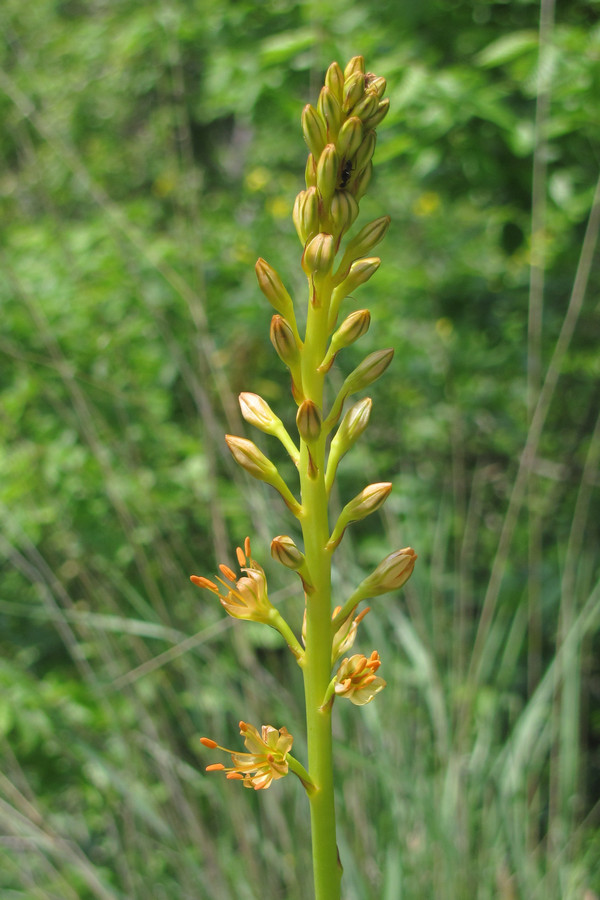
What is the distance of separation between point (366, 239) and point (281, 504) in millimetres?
1819

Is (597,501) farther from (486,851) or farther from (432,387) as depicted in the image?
(486,851)

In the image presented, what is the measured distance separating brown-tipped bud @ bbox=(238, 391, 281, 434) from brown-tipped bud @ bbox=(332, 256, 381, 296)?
0.47ft

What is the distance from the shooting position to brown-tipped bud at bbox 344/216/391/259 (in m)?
0.86

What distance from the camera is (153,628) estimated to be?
5.99 feet

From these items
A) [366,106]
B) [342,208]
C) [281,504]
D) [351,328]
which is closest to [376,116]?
[366,106]

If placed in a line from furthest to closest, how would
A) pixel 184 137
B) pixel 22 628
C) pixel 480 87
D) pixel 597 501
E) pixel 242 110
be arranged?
pixel 597 501, pixel 22 628, pixel 242 110, pixel 480 87, pixel 184 137

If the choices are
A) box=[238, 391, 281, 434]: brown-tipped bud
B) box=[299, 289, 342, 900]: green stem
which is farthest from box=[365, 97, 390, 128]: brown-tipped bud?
box=[238, 391, 281, 434]: brown-tipped bud

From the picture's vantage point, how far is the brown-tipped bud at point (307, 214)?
80cm

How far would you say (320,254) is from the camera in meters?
0.79

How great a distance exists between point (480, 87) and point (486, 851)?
204cm

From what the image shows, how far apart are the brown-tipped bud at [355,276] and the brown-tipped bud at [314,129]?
0.13 metres

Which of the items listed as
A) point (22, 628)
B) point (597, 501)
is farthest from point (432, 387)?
point (22, 628)

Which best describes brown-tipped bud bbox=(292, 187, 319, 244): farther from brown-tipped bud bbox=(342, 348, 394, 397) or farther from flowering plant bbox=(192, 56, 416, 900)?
brown-tipped bud bbox=(342, 348, 394, 397)

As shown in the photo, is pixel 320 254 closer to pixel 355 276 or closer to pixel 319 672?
pixel 355 276
